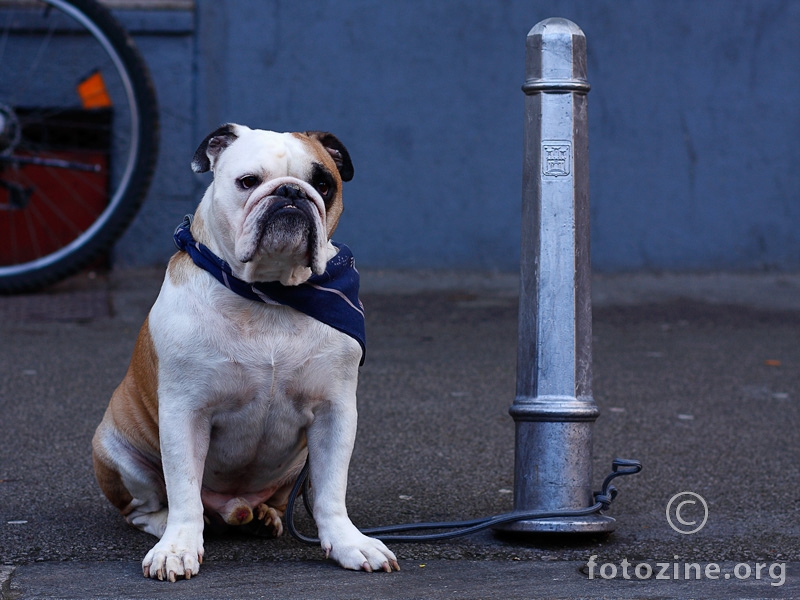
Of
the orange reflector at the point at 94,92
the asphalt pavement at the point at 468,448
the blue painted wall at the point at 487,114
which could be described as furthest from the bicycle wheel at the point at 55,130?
the asphalt pavement at the point at 468,448

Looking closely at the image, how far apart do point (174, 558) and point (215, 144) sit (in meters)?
1.05

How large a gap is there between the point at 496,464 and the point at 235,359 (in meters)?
1.42

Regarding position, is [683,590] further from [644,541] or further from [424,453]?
[424,453]

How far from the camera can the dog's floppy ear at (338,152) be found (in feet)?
9.93

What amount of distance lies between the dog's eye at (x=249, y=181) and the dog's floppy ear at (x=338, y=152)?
1.20 ft

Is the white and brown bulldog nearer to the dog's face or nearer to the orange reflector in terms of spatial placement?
the dog's face

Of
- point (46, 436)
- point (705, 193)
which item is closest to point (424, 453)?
point (46, 436)

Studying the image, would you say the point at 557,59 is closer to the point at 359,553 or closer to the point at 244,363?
the point at 244,363

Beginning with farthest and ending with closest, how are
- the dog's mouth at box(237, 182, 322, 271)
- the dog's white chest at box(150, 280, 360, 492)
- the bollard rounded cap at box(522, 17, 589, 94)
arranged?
1. the bollard rounded cap at box(522, 17, 589, 94)
2. the dog's white chest at box(150, 280, 360, 492)
3. the dog's mouth at box(237, 182, 322, 271)

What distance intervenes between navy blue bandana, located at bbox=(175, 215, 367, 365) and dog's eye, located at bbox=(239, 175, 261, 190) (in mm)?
194

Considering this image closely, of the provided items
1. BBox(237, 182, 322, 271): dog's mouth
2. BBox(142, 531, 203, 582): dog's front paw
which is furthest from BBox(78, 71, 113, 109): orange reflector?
BBox(142, 531, 203, 582): dog's front paw

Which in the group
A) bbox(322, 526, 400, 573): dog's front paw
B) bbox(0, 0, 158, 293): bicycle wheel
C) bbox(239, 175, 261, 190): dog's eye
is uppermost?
bbox(0, 0, 158, 293): bicycle wheel

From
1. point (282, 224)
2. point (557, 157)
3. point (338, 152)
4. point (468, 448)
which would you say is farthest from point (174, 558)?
point (468, 448)

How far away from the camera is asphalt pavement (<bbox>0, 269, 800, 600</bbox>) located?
2660 millimetres
